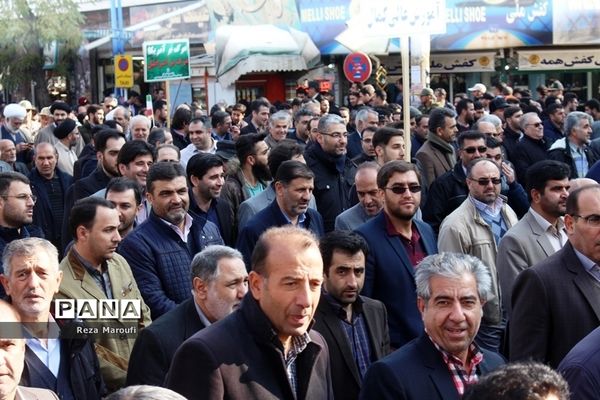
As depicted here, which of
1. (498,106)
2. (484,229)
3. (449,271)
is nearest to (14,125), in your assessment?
(498,106)

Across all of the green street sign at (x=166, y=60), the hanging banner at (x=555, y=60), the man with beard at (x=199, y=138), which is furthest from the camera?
the hanging banner at (x=555, y=60)

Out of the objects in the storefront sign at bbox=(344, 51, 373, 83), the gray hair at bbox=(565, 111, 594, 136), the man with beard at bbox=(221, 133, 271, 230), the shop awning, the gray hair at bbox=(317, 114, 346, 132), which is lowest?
the man with beard at bbox=(221, 133, 271, 230)

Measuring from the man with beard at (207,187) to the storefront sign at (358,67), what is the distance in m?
13.5

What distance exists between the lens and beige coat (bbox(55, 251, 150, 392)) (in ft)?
17.7

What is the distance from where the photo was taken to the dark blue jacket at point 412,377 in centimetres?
401

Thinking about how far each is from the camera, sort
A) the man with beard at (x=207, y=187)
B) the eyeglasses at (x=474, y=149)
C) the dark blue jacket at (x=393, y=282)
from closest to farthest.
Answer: the dark blue jacket at (x=393, y=282) < the man with beard at (x=207, y=187) < the eyeglasses at (x=474, y=149)

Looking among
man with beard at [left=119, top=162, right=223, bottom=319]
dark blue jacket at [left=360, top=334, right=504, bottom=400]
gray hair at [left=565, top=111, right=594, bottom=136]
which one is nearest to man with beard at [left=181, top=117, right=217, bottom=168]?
gray hair at [left=565, top=111, right=594, bottom=136]

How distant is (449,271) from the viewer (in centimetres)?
442

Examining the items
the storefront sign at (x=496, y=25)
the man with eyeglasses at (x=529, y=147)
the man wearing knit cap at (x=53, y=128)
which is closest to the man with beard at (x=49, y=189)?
the man wearing knit cap at (x=53, y=128)

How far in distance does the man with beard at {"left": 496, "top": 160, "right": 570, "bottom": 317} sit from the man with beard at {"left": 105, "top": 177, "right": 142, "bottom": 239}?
2.50m

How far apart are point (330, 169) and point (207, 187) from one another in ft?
6.39

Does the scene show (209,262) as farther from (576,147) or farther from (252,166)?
(576,147)

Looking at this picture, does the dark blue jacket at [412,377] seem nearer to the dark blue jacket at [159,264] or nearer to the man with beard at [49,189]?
the dark blue jacket at [159,264]

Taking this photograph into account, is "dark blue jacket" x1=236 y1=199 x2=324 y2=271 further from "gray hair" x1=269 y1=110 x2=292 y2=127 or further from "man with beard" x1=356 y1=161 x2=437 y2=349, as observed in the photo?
"gray hair" x1=269 y1=110 x2=292 y2=127
